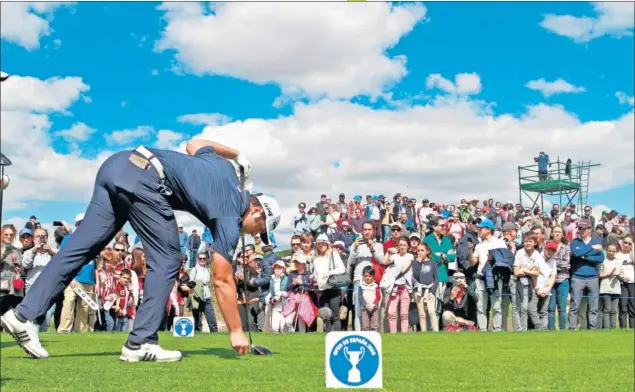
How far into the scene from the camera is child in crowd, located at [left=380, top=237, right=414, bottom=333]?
15.4 m

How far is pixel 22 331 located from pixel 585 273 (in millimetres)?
12964

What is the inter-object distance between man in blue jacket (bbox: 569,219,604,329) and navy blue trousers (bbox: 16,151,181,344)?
38.7 ft

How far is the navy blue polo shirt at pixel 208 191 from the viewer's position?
6.48 meters

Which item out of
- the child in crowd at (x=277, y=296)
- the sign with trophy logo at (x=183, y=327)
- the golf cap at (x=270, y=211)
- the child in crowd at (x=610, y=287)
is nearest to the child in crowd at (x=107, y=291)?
the child in crowd at (x=277, y=296)

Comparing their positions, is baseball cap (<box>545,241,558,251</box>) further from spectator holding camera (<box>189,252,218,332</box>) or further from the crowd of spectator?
spectator holding camera (<box>189,252,218,332</box>)

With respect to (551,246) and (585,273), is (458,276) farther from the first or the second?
(585,273)

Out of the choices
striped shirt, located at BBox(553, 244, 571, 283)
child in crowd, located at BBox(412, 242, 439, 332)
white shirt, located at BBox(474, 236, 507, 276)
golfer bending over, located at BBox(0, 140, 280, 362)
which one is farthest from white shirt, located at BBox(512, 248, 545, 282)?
golfer bending over, located at BBox(0, 140, 280, 362)

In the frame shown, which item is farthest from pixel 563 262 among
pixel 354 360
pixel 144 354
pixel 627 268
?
pixel 354 360

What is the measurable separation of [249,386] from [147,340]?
68.9 inches

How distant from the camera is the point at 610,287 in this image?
1717 centimetres

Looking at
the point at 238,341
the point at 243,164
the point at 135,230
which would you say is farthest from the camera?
the point at 243,164

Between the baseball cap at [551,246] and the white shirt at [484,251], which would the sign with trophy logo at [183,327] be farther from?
the baseball cap at [551,246]

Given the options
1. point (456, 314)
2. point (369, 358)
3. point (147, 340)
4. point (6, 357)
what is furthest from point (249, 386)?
point (456, 314)

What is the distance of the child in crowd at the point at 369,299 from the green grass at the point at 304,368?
403cm
